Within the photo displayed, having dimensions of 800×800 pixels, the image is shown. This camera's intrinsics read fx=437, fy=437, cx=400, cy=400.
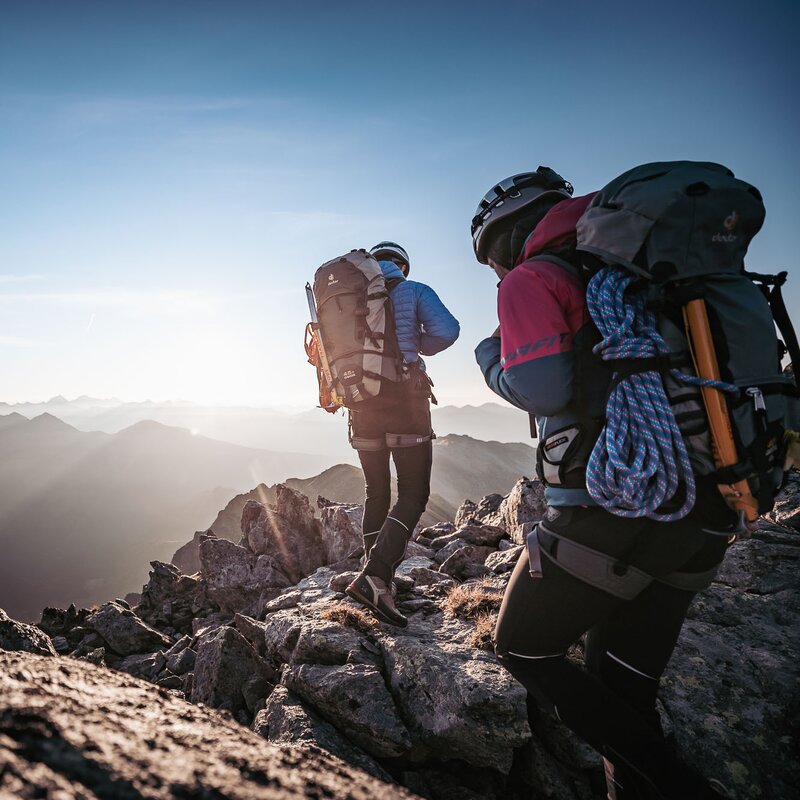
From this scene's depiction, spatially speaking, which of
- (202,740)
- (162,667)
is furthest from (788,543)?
(162,667)

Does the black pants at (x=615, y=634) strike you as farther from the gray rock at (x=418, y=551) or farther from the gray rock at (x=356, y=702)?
the gray rock at (x=418, y=551)

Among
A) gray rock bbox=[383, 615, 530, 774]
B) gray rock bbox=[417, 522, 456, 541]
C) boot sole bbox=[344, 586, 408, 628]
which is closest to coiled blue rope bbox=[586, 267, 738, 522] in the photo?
gray rock bbox=[383, 615, 530, 774]

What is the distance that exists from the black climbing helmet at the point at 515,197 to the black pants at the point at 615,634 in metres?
2.00

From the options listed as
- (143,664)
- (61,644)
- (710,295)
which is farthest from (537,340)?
(61,644)

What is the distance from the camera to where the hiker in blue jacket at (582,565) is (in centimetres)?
212

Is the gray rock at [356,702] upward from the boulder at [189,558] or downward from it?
upward

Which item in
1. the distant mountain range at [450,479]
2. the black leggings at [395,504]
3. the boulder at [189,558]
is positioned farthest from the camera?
the distant mountain range at [450,479]

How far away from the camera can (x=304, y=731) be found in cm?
319

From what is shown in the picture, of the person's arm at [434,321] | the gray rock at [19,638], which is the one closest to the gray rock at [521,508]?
the person's arm at [434,321]

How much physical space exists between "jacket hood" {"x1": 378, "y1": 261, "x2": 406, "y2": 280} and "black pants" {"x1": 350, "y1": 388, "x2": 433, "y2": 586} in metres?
1.44

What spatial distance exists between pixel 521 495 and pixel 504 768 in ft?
19.8

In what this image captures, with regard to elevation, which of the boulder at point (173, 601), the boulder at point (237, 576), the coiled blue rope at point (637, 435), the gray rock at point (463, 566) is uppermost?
the coiled blue rope at point (637, 435)

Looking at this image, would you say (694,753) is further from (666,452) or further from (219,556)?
(219,556)

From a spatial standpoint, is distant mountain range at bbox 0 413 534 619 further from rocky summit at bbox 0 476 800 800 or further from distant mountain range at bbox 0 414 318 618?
rocky summit at bbox 0 476 800 800
